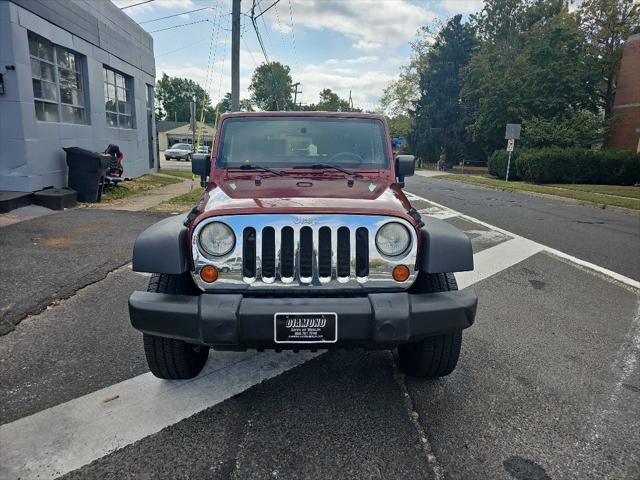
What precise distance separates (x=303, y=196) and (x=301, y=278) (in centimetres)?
56

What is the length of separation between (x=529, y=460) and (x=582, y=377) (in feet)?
3.98

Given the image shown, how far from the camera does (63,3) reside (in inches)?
436

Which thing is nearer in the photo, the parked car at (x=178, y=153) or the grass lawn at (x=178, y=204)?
the grass lawn at (x=178, y=204)

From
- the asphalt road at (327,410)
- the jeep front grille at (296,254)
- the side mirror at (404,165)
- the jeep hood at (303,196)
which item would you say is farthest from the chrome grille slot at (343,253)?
the side mirror at (404,165)

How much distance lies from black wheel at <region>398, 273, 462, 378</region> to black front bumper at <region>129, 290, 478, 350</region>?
30cm

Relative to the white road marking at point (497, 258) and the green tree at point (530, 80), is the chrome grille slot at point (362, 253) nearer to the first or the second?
the white road marking at point (497, 258)

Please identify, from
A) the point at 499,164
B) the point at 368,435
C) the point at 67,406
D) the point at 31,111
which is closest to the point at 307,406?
the point at 368,435

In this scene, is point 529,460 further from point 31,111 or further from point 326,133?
point 31,111

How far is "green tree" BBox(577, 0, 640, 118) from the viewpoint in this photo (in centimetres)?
3048

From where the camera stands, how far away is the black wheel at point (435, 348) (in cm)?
282

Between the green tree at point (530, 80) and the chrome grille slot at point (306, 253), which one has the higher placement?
the green tree at point (530, 80)

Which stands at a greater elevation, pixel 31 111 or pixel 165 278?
pixel 31 111

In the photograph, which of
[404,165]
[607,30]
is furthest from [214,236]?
[607,30]

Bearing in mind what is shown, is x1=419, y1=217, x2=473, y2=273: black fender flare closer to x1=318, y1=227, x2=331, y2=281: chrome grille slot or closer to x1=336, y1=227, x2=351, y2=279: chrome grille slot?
x1=336, y1=227, x2=351, y2=279: chrome grille slot
